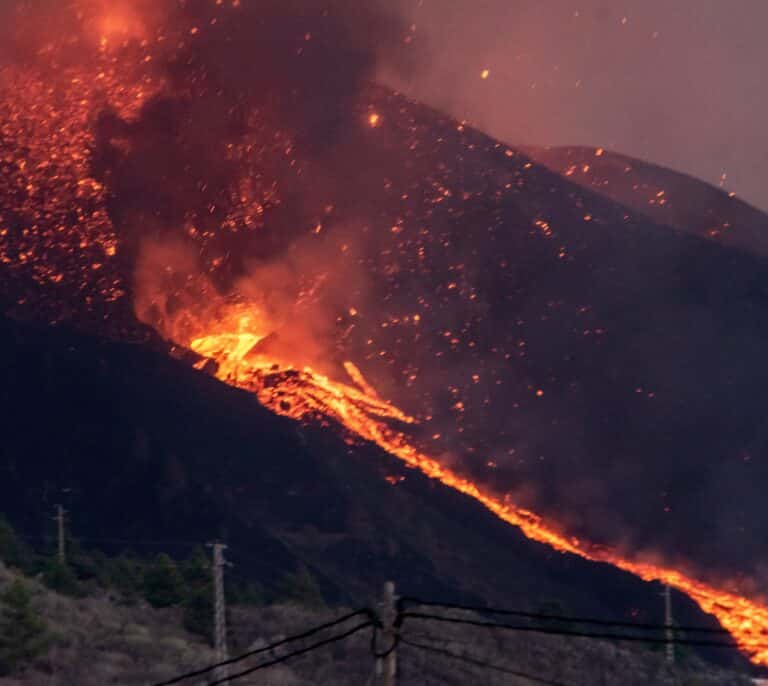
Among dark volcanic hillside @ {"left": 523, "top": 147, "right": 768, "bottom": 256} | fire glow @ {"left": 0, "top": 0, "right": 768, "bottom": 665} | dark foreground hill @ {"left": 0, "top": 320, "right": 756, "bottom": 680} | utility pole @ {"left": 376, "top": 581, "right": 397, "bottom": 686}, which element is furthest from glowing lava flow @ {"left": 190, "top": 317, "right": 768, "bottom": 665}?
utility pole @ {"left": 376, "top": 581, "right": 397, "bottom": 686}

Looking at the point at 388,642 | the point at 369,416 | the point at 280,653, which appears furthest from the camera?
the point at 369,416

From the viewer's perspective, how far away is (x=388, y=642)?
34.7 feet

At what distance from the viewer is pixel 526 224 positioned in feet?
238

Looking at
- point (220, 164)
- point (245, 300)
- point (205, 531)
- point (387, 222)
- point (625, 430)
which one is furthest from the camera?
point (220, 164)

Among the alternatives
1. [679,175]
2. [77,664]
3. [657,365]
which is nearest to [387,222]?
[657,365]

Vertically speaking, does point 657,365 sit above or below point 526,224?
below

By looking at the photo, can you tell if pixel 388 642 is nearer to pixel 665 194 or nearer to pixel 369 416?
pixel 369 416

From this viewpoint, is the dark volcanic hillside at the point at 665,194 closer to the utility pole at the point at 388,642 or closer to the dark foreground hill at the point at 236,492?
the dark foreground hill at the point at 236,492

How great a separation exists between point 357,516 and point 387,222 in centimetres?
2477

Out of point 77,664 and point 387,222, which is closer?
point 77,664

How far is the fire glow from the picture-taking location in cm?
5828

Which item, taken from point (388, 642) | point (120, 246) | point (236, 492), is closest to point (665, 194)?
point (120, 246)

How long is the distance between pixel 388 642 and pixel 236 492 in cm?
4716

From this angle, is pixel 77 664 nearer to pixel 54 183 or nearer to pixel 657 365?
pixel 657 365
